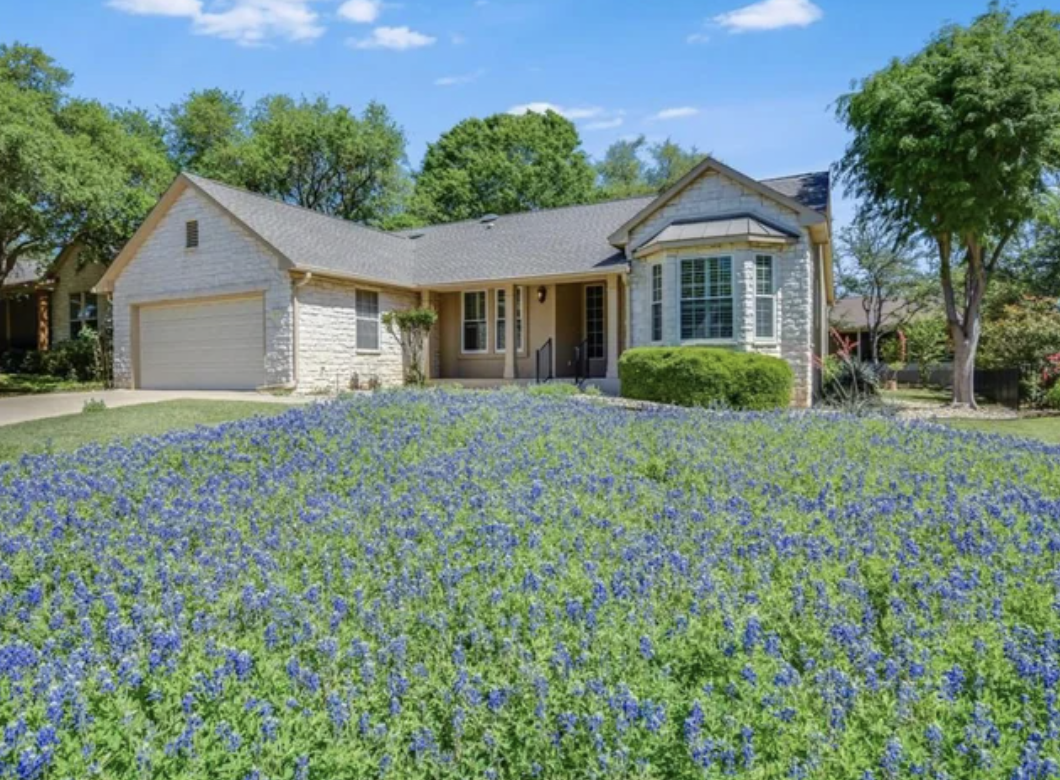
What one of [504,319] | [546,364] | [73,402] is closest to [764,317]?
[546,364]

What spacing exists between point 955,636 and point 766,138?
17.4 metres

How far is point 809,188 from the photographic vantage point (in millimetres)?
15266

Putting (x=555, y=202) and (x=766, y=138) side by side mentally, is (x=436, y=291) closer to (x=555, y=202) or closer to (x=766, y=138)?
(x=766, y=138)

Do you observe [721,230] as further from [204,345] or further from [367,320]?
[204,345]

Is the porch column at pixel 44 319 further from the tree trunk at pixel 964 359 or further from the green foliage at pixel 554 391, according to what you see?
the tree trunk at pixel 964 359

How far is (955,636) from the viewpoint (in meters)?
2.43

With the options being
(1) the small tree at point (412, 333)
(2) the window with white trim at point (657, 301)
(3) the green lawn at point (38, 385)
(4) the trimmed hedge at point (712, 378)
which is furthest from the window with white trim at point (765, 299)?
(3) the green lawn at point (38, 385)

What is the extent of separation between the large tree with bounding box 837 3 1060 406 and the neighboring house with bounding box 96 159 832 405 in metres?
1.76

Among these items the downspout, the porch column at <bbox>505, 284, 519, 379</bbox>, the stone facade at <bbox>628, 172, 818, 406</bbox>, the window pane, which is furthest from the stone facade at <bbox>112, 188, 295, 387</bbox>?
the window pane

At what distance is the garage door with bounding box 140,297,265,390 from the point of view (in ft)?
52.4

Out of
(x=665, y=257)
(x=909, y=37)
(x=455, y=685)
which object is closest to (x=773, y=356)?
(x=665, y=257)

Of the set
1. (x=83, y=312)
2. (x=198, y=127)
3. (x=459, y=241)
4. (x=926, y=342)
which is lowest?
(x=926, y=342)

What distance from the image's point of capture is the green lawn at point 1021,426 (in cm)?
1010

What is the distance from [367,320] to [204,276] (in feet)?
12.6
